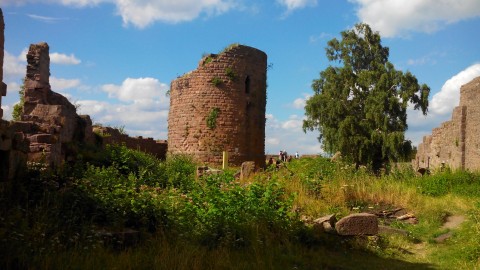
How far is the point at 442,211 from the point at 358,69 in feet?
57.8

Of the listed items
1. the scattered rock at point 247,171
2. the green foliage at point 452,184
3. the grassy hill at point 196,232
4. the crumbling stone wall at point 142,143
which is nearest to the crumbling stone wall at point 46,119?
the grassy hill at point 196,232

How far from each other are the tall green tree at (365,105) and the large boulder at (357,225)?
1576 centimetres

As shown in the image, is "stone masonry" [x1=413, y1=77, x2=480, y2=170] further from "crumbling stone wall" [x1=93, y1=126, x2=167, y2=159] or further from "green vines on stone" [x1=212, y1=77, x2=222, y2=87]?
"crumbling stone wall" [x1=93, y1=126, x2=167, y2=159]

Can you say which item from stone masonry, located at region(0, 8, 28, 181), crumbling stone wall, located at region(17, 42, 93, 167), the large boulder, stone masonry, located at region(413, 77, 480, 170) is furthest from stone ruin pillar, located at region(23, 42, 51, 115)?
stone masonry, located at region(413, 77, 480, 170)

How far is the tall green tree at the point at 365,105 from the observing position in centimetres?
2416

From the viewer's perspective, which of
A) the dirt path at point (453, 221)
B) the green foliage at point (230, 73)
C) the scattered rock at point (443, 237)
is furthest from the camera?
the green foliage at point (230, 73)

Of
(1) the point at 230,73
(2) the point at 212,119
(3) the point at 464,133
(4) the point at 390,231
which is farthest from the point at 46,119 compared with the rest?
(3) the point at 464,133

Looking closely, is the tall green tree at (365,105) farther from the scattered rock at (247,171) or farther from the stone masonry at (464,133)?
the scattered rock at (247,171)

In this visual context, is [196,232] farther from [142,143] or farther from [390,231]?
[142,143]

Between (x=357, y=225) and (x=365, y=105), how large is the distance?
17.5m

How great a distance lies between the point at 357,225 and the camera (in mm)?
8133

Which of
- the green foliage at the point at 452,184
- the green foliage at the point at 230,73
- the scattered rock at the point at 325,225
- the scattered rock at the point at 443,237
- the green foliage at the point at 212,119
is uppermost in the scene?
the green foliage at the point at 230,73

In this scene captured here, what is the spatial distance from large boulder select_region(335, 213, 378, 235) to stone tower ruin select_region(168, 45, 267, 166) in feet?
42.6

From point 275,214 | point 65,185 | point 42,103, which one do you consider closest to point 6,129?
point 65,185
